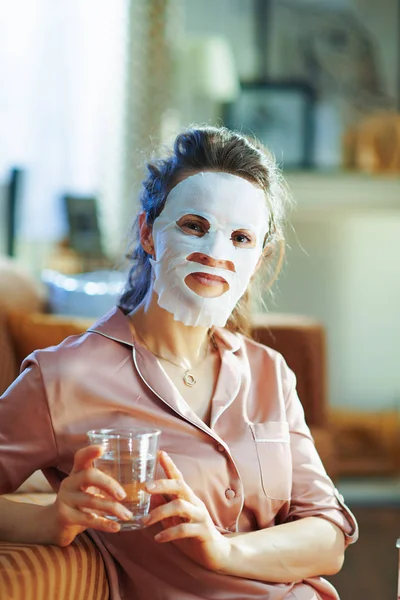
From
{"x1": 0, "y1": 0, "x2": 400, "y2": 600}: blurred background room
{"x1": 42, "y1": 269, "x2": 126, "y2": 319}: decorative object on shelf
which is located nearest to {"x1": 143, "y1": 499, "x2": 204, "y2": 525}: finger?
{"x1": 42, "y1": 269, "x2": 126, "y2": 319}: decorative object on shelf

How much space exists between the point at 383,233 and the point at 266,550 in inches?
124

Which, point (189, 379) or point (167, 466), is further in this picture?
point (189, 379)

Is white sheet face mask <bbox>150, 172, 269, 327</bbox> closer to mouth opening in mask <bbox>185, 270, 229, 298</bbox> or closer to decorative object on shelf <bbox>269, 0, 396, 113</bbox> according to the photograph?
mouth opening in mask <bbox>185, 270, 229, 298</bbox>

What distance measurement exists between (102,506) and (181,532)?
0.37ft

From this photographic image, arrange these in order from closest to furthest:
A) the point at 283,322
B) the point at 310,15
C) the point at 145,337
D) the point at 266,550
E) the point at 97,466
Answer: the point at 97,466 → the point at 266,550 → the point at 145,337 → the point at 283,322 → the point at 310,15

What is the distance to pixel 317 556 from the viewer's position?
1.33m

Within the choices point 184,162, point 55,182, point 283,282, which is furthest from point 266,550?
point 55,182

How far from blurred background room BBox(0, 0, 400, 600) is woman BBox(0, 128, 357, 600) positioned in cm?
261

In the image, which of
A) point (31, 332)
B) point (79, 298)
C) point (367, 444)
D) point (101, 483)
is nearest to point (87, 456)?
point (101, 483)

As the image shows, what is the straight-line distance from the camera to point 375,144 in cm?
417

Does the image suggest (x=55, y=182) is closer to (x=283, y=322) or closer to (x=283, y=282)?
(x=283, y=282)

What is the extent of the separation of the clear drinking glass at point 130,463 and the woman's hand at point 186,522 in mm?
15

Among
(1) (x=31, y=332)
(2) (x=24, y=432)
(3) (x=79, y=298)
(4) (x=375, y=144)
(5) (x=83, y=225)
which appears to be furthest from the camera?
(4) (x=375, y=144)

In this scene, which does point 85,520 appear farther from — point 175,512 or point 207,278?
point 207,278
